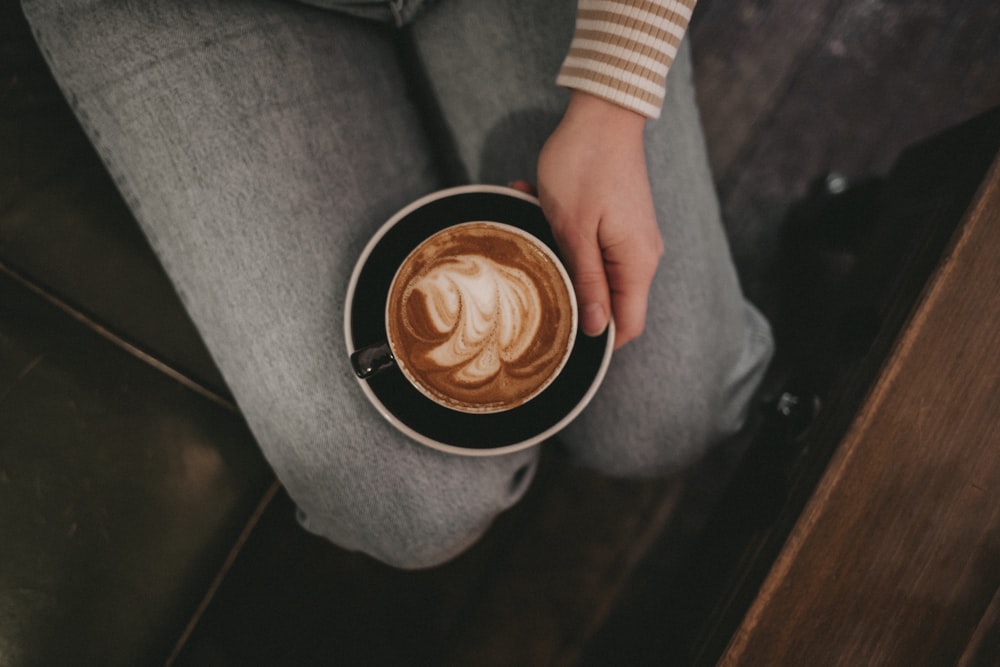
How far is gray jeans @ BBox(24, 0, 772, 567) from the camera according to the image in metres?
0.61

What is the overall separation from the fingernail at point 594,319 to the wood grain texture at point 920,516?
0.91ft

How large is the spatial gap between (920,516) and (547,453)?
694 millimetres

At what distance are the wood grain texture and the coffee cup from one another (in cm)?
32

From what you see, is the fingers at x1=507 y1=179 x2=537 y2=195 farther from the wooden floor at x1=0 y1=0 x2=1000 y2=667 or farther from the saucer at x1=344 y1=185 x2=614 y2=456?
the wooden floor at x1=0 y1=0 x2=1000 y2=667

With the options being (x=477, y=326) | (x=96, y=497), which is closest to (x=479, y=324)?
(x=477, y=326)

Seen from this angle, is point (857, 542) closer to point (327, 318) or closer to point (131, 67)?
point (327, 318)

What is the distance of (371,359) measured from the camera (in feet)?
1.84

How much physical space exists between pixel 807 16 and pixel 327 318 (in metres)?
1.24

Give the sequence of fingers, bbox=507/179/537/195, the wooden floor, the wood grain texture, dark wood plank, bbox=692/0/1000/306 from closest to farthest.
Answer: the wood grain texture → fingers, bbox=507/179/537/195 → the wooden floor → dark wood plank, bbox=692/0/1000/306

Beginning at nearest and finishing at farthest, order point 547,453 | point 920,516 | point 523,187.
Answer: point 920,516
point 523,187
point 547,453

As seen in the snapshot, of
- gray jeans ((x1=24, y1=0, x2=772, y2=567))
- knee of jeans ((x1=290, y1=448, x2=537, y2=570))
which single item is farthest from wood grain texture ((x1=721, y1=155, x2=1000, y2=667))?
knee of jeans ((x1=290, y1=448, x2=537, y2=570))

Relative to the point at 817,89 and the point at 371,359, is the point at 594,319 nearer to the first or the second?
the point at 371,359

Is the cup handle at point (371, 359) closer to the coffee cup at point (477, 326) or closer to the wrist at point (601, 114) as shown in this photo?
the coffee cup at point (477, 326)

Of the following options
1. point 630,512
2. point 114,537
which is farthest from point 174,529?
point 630,512
